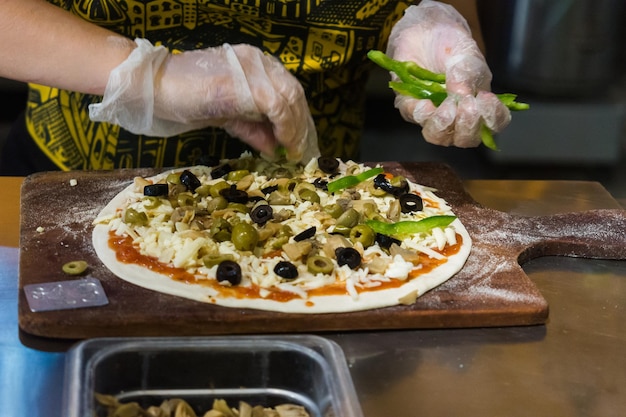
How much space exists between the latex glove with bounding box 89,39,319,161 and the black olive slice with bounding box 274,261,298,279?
34 cm

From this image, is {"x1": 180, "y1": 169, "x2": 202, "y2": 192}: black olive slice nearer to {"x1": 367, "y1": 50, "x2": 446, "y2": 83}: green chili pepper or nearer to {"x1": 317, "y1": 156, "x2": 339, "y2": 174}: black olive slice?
{"x1": 317, "y1": 156, "x2": 339, "y2": 174}: black olive slice

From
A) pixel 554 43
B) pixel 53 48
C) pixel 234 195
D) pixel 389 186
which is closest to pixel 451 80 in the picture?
pixel 389 186

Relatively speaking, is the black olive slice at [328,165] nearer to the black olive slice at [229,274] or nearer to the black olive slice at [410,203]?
the black olive slice at [410,203]

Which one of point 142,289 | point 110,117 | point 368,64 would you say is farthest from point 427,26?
point 142,289

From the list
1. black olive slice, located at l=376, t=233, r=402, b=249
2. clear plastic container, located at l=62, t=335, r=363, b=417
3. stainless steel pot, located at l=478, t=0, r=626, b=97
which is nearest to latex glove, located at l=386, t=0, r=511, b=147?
black olive slice, located at l=376, t=233, r=402, b=249

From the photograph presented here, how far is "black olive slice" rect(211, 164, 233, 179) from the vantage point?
177 centimetres

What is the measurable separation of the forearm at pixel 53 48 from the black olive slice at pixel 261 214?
0.36 metres

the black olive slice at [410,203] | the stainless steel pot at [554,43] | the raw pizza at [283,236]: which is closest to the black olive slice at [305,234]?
the raw pizza at [283,236]

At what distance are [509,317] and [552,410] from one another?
22cm

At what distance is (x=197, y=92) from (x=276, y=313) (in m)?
0.47

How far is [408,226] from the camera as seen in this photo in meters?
1.57

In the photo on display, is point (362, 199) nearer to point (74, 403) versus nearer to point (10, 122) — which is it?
point (74, 403)

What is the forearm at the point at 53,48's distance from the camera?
1512 mm

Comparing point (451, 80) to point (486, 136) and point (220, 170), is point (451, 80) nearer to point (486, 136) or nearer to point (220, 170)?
point (486, 136)
